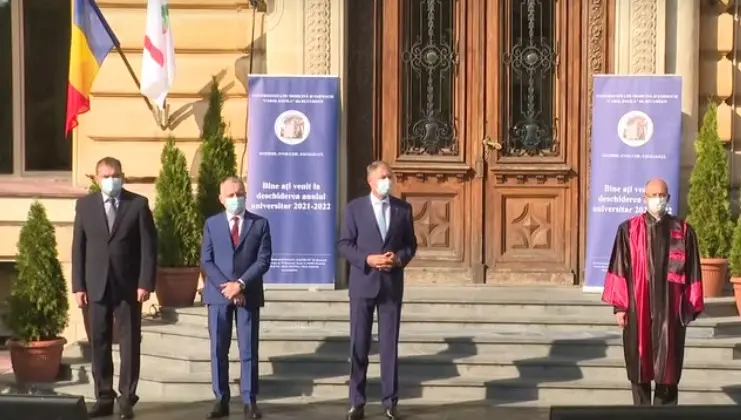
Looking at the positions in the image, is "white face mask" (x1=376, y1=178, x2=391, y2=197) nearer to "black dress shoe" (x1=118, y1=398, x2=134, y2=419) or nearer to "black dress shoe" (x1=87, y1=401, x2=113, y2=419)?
"black dress shoe" (x1=118, y1=398, x2=134, y2=419)

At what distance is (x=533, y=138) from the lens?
11953 mm

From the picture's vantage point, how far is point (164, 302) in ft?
36.6

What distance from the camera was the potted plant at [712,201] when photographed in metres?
11.1

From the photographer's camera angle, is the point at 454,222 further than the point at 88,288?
Yes

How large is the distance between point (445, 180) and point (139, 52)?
3204mm

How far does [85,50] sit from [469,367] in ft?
15.1

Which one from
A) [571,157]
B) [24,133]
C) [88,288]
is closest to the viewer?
[88,288]

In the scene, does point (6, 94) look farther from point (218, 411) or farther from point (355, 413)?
point (355, 413)

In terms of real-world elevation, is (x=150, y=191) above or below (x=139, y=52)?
below

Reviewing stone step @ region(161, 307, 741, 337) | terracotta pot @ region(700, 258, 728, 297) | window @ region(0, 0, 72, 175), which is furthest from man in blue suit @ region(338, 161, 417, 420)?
window @ region(0, 0, 72, 175)

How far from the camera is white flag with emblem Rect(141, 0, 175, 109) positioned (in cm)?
1147

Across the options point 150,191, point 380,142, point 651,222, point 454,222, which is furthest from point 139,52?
point 651,222

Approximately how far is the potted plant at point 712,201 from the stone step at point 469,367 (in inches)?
56.7

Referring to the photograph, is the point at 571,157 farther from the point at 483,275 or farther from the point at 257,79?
the point at 257,79
